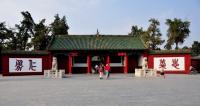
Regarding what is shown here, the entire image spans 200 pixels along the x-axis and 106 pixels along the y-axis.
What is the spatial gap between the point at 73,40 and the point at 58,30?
17.6 m

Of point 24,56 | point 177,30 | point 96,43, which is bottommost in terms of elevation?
point 24,56

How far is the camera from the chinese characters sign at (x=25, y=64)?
123 ft

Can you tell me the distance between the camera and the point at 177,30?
5819cm

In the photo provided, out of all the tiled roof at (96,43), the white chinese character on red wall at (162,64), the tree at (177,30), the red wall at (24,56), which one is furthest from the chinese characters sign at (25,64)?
the tree at (177,30)

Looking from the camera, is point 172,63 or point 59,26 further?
point 59,26

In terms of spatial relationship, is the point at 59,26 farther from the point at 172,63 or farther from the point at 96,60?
the point at 172,63

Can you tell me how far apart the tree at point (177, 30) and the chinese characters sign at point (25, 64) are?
27.4m

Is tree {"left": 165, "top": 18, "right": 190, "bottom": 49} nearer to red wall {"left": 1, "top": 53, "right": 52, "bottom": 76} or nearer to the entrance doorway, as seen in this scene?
the entrance doorway

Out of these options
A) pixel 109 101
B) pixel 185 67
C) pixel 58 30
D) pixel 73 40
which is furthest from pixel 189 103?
pixel 58 30

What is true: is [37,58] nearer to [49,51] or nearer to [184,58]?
[49,51]

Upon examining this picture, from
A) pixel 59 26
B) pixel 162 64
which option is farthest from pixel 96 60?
pixel 59 26

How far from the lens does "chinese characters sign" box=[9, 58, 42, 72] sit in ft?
123

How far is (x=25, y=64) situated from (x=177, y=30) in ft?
97.9

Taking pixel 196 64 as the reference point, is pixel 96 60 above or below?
above
